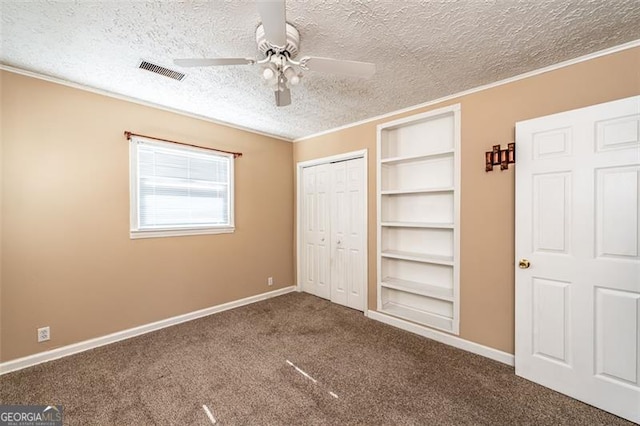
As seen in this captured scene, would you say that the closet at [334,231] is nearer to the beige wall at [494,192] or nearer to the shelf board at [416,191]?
the shelf board at [416,191]

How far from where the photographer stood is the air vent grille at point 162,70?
2.12 meters

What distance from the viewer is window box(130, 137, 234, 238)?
112 inches

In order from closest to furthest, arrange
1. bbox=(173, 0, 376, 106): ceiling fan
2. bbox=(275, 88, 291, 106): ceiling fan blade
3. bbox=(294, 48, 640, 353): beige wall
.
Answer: bbox=(173, 0, 376, 106): ceiling fan, bbox=(275, 88, 291, 106): ceiling fan blade, bbox=(294, 48, 640, 353): beige wall

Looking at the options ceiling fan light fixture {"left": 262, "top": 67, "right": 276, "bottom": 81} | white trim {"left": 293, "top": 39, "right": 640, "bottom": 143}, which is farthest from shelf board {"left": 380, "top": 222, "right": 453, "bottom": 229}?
ceiling fan light fixture {"left": 262, "top": 67, "right": 276, "bottom": 81}

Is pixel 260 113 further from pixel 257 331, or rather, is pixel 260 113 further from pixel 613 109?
pixel 613 109

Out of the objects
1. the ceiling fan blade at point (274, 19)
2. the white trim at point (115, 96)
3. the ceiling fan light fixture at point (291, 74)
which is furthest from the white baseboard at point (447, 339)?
the white trim at point (115, 96)

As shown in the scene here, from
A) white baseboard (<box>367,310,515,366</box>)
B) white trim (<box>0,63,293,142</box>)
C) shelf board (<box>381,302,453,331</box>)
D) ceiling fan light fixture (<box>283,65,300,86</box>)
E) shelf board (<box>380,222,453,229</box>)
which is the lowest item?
white baseboard (<box>367,310,515,366</box>)

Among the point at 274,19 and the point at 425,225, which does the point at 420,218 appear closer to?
the point at 425,225

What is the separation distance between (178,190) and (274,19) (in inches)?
100

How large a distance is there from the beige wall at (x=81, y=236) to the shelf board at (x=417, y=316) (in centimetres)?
218

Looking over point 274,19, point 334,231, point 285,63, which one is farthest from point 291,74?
point 334,231

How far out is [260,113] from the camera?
3.12 m

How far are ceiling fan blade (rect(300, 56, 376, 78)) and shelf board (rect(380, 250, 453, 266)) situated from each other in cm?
200

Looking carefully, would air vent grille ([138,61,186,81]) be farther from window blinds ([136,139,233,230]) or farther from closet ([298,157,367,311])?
closet ([298,157,367,311])
